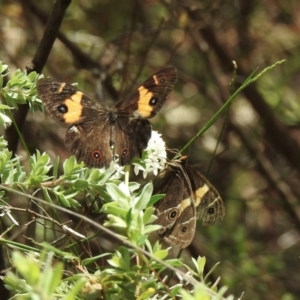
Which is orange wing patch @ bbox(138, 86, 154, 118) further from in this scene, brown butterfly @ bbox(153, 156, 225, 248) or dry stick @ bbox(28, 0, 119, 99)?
dry stick @ bbox(28, 0, 119, 99)

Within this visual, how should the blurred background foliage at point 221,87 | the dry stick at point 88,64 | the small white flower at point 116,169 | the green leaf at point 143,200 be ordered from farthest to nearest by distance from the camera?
the blurred background foliage at point 221,87, the dry stick at point 88,64, the small white flower at point 116,169, the green leaf at point 143,200

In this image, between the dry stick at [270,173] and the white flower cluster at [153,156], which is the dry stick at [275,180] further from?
the white flower cluster at [153,156]

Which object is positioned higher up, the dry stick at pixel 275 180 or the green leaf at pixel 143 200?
the green leaf at pixel 143 200

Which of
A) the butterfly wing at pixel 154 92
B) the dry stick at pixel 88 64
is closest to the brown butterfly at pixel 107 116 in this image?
the butterfly wing at pixel 154 92

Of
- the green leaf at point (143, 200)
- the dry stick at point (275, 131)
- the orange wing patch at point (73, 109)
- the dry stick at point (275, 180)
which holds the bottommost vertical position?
the dry stick at point (275, 180)

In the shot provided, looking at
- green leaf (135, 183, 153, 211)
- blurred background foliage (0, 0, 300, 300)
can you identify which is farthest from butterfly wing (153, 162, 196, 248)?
blurred background foliage (0, 0, 300, 300)

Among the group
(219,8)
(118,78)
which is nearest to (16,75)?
(118,78)
